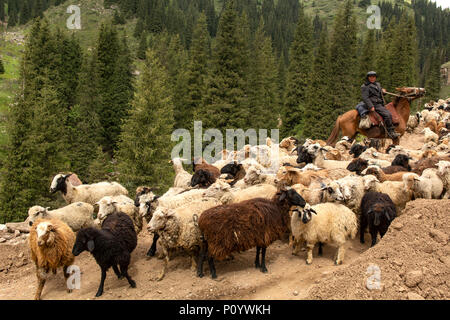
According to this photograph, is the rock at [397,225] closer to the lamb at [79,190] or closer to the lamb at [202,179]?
the lamb at [202,179]

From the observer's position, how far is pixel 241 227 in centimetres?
699

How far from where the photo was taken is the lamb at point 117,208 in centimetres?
878

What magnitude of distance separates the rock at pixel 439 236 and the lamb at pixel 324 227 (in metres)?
1.48

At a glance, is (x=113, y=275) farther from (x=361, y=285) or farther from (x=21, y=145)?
(x=21, y=145)

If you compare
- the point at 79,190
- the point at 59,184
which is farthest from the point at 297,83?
the point at 59,184

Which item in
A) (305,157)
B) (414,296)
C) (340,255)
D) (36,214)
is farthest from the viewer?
(305,157)

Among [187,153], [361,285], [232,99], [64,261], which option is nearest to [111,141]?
[187,153]

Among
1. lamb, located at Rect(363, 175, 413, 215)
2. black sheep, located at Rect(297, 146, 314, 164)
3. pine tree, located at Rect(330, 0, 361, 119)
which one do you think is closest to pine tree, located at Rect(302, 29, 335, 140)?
pine tree, located at Rect(330, 0, 361, 119)

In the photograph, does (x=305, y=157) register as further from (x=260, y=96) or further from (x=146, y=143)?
(x=260, y=96)

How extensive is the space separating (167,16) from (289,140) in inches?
4138

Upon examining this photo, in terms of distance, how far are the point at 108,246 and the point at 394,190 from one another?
722 centimetres

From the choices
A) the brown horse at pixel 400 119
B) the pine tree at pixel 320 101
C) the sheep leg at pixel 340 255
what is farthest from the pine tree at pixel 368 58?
the sheep leg at pixel 340 255

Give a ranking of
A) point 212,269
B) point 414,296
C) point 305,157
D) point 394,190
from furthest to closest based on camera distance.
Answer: point 305,157
point 394,190
point 212,269
point 414,296

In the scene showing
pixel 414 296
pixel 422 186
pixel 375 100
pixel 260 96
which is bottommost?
pixel 414 296
